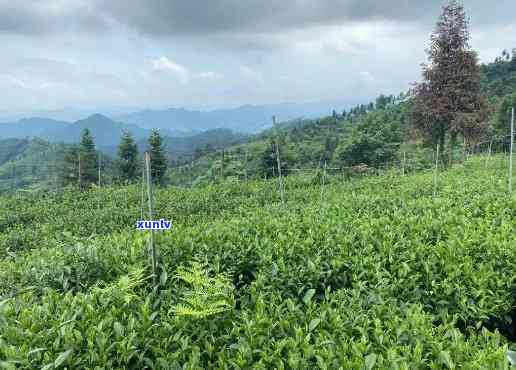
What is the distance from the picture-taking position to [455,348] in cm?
307

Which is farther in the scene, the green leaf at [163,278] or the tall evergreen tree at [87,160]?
the tall evergreen tree at [87,160]

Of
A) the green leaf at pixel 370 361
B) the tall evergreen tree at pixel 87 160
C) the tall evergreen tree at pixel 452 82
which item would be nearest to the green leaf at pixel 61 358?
the green leaf at pixel 370 361

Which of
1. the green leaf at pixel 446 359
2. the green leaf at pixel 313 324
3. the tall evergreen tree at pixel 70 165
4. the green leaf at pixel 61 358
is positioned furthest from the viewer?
the tall evergreen tree at pixel 70 165

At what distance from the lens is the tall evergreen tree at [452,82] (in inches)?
837

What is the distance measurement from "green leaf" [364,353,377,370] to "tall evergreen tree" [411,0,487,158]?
2046 centimetres

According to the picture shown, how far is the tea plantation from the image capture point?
9.87 ft

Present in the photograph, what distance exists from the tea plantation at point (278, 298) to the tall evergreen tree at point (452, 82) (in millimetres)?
15148

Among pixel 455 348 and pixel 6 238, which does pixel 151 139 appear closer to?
pixel 6 238

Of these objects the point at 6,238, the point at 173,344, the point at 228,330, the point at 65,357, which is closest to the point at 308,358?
the point at 228,330

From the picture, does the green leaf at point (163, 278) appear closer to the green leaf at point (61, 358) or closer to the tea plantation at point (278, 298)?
the tea plantation at point (278, 298)

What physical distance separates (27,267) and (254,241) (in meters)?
2.64

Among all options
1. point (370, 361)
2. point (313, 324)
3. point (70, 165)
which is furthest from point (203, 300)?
point (70, 165)

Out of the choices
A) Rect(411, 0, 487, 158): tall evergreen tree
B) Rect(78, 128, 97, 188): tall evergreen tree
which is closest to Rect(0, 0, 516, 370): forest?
Rect(411, 0, 487, 158): tall evergreen tree

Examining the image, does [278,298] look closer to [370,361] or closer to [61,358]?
[370,361]
